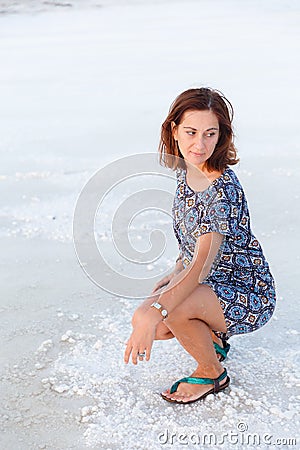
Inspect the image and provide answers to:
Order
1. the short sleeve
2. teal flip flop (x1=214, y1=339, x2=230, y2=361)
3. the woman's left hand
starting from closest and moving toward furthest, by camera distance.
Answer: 1. the woman's left hand
2. the short sleeve
3. teal flip flop (x1=214, y1=339, x2=230, y2=361)

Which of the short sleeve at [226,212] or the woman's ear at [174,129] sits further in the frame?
the woman's ear at [174,129]

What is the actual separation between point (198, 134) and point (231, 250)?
35 centimetres

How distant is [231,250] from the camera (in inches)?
84.9

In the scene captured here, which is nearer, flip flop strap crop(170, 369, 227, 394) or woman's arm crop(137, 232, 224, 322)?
woman's arm crop(137, 232, 224, 322)

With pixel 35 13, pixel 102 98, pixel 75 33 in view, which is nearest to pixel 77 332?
pixel 102 98

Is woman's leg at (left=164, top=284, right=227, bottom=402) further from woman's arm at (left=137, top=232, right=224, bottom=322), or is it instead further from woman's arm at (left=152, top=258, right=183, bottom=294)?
woman's arm at (left=152, top=258, right=183, bottom=294)

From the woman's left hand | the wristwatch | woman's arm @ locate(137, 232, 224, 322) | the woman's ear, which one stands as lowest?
the woman's left hand

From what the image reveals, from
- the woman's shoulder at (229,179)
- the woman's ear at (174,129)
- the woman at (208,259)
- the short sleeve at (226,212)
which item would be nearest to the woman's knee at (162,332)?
the woman at (208,259)

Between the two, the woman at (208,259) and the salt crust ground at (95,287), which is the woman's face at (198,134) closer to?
the woman at (208,259)

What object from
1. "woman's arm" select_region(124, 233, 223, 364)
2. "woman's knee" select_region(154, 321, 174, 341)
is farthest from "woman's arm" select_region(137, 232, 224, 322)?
"woman's knee" select_region(154, 321, 174, 341)

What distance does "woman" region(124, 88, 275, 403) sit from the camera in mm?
2062

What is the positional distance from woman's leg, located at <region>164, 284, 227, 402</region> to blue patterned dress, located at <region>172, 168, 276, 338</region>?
0.11ft

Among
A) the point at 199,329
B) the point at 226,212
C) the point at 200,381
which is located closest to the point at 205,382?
the point at 200,381

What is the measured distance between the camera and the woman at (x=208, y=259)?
2.06m
